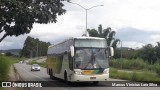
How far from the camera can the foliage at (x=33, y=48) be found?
17738cm

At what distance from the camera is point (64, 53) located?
90.1ft

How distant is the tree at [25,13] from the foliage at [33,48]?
487 ft

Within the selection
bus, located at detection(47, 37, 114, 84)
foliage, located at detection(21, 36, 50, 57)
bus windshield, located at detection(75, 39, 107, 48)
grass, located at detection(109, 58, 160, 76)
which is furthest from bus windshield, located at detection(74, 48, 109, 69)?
foliage, located at detection(21, 36, 50, 57)

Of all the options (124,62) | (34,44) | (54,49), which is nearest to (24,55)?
(34,44)

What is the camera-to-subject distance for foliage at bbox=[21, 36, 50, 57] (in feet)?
582

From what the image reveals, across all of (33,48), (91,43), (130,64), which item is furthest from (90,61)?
(33,48)

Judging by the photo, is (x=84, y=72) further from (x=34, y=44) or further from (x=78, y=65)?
(x=34, y=44)

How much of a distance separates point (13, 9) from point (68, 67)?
17.7 feet

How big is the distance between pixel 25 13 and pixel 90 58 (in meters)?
5.07

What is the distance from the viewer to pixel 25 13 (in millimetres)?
24422

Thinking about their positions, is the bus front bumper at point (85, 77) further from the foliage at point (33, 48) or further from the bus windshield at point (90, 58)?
the foliage at point (33, 48)

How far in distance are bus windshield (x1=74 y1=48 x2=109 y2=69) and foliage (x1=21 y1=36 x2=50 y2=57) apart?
505 feet

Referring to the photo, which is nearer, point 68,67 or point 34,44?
point 68,67

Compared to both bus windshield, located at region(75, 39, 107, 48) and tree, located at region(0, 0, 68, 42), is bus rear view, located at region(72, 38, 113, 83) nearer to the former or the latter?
bus windshield, located at region(75, 39, 107, 48)
